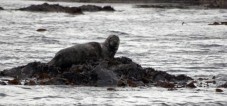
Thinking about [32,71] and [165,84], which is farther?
[32,71]

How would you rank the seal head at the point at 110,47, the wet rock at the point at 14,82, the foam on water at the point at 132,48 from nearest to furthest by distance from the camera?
the foam on water at the point at 132,48, the wet rock at the point at 14,82, the seal head at the point at 110,47

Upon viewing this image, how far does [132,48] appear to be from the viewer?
19.3 meters

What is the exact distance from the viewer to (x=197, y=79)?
12844 millimetres

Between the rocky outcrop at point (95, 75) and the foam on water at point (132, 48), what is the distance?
1.51 feet

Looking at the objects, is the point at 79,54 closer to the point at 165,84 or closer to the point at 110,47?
the point at 110,47

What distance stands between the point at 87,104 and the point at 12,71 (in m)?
3.34

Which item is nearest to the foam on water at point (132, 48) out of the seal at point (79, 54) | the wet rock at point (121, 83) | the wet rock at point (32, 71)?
the wet rock at point (121, 83)

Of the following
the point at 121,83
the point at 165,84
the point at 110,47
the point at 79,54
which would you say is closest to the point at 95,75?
the point at 121,83

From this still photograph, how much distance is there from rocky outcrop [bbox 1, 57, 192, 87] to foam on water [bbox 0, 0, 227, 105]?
46 centimetres

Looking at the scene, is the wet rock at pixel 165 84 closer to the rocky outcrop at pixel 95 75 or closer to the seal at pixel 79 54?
the rocky outcrop at pixel 95 75

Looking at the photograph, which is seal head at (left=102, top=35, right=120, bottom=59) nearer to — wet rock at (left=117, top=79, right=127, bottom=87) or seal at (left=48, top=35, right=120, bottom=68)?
seal at (left=48, top=35, right=120, bottom=68)

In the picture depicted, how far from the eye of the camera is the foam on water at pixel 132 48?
10.3 metres

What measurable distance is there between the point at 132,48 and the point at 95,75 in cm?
782

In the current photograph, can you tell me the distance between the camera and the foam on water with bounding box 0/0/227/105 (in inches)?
404
